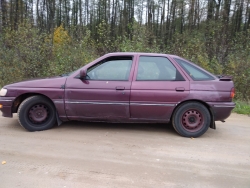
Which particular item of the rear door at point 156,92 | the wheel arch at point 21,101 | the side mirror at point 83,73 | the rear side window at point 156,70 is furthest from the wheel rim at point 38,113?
the rear side window at point 156,70

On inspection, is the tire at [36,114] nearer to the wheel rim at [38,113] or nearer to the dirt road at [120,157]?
the wheel rim at [38,113]

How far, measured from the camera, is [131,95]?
4.40m

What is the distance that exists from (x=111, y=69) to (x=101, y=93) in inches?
20.5

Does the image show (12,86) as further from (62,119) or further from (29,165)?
(29,165)

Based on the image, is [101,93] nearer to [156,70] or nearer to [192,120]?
[156,70]

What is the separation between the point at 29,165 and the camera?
3180mm

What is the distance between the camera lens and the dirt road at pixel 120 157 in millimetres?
2863

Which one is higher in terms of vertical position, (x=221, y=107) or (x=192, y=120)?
(x=221, y=107)

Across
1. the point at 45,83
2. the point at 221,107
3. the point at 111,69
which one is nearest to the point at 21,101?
the point at 45,83

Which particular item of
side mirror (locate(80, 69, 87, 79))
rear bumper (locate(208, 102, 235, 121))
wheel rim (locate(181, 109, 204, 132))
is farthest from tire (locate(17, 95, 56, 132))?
rear bumper (locate(208, 102, 235, 121))

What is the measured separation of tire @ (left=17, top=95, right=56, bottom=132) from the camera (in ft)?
14.9

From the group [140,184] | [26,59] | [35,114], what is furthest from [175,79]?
[26,59]

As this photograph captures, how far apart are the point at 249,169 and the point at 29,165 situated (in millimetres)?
3075

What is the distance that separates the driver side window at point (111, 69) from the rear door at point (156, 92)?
0.21m
